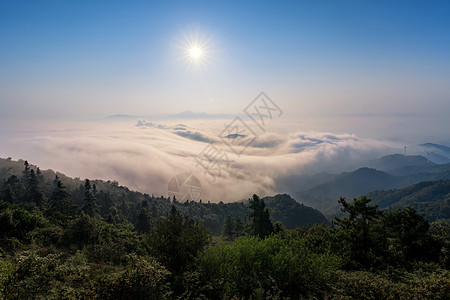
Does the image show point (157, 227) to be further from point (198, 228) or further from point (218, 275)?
point (218, 275)

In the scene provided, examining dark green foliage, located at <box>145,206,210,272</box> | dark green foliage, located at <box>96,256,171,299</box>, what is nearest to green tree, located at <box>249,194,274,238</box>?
dark green foliage, located at <box>145,206,210,272</box>

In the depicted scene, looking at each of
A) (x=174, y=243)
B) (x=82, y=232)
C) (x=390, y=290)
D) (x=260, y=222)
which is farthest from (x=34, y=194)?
(x=390, y=290)

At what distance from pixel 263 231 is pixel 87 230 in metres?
39.4

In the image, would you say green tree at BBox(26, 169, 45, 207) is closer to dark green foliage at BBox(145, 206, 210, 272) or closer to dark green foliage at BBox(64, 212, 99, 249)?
dark green foliage at BBox(64, 212, 99, 249)

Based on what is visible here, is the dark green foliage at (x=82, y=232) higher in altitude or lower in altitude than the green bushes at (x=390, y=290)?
lower

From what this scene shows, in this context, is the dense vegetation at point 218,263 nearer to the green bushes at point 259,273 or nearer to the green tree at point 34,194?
the green bushes at point 259,273

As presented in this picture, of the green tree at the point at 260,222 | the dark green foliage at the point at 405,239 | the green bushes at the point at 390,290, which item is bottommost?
the green tree at the point at 260,222

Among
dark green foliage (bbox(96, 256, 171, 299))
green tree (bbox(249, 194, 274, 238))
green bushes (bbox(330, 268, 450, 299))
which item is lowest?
green tree (bbox(249, 194, 274, 238))

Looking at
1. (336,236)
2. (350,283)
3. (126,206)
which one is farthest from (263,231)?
(126,206)

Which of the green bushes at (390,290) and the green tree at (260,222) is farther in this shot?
the green tree at (260,222)

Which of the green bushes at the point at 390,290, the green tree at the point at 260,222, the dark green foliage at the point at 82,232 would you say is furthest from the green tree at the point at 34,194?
the green bushes at the point at 390,290

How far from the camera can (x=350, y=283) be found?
16.4m

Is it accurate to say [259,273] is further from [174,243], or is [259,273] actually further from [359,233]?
[359,233]

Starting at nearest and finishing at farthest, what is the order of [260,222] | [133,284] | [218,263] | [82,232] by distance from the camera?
[133,284] < [218,263] < [82,232] < [260,222]
